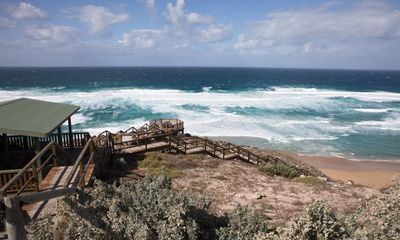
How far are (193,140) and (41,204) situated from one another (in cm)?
1478

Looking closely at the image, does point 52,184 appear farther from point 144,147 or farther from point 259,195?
point 144,147

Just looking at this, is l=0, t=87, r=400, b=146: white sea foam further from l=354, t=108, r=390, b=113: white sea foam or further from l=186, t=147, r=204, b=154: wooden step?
l=186, t=147, r=204, b=154: wooden step

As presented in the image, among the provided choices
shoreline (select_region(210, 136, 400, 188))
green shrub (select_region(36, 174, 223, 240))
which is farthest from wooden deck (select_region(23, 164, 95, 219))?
shoreline (select_region(210, 136, 400, 188))

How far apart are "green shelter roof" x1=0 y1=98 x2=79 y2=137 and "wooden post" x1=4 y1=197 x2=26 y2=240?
4.35 metres

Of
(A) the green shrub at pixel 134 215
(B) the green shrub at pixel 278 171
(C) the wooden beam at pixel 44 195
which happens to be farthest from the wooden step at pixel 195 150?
(C) the wooden beam at pixel 44 195

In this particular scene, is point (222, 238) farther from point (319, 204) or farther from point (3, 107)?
point (3, 107)

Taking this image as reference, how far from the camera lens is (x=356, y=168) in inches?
1034

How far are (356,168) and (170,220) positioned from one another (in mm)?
22602

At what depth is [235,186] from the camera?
15.6m

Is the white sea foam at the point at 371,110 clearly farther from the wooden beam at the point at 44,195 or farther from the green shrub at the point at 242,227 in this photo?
the wooden beam at the point at 44,195

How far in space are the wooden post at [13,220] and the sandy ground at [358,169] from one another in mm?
21755

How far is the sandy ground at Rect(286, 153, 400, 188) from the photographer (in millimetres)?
23406

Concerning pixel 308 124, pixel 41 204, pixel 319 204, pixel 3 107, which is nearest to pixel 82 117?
pixel 308 124

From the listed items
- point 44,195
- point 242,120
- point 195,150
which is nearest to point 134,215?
point 44,195
